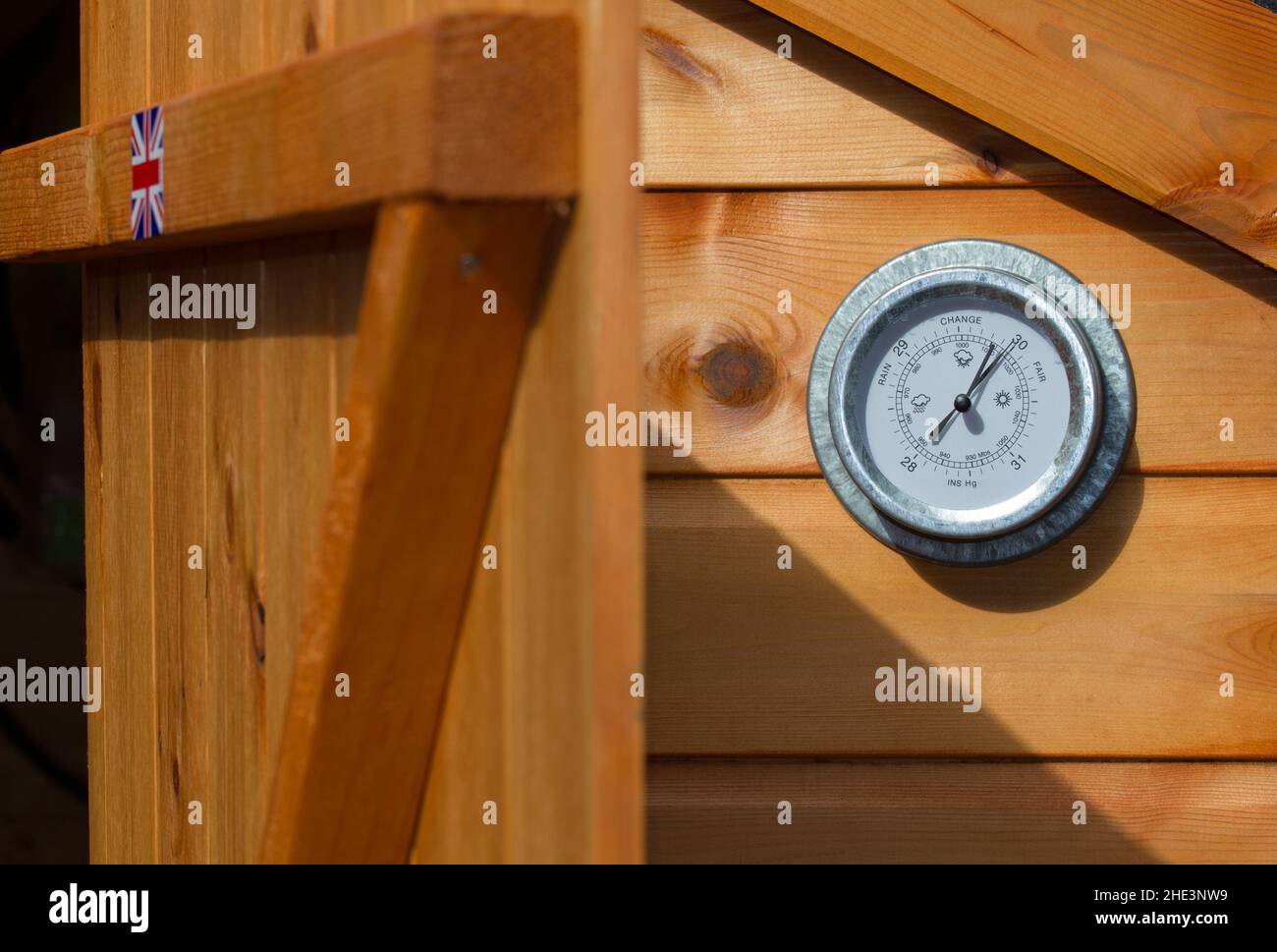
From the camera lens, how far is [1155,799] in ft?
5.11

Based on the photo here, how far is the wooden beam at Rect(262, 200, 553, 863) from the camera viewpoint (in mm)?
721

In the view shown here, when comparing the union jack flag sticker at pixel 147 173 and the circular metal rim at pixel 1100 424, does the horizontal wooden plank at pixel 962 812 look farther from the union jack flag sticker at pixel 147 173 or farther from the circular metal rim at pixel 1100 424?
the union jack flag sticker at pixel 147 173

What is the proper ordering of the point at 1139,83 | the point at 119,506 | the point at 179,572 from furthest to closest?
the point at 1139,83 → the point at 119,506 → the point at 179,572

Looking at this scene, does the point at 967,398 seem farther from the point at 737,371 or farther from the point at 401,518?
the point at 401,518

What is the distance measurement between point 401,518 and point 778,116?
3.08 feet

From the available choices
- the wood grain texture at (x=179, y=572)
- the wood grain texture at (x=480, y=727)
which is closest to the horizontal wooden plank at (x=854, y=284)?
the wood grain texture at (x=179, y=572)

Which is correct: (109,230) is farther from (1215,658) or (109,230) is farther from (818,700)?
(1215,658)

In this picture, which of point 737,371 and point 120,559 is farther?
Answer: point 737,371

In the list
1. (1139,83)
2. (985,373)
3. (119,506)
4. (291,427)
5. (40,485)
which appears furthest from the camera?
(40,485)

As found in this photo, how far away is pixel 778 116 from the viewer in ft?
5.05

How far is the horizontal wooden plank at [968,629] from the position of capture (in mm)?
1526

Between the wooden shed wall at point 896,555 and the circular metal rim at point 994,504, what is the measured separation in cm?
6

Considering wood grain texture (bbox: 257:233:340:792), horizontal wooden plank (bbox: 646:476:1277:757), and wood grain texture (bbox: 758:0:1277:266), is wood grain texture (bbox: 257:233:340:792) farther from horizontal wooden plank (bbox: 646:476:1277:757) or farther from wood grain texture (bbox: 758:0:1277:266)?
wood grain texture (bbox: 758:0:1277:266)

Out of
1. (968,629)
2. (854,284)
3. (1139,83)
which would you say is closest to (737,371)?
(854,284)
